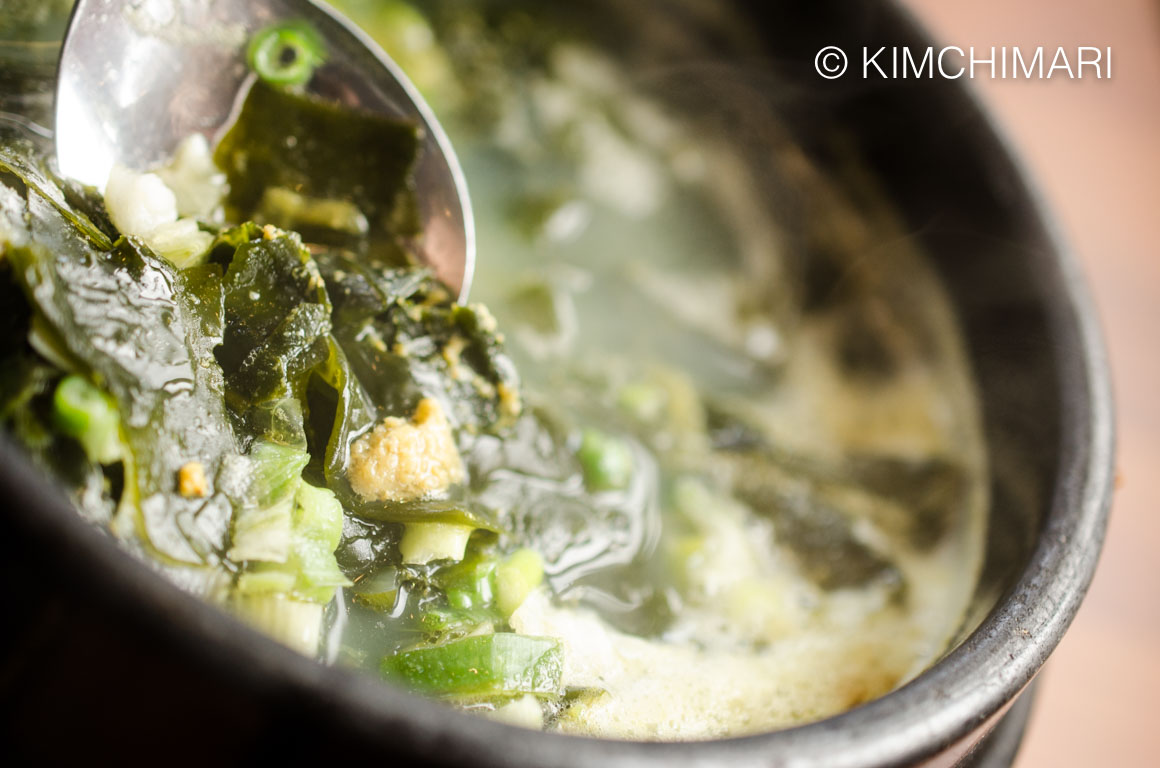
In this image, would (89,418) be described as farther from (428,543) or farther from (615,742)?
(615,742)

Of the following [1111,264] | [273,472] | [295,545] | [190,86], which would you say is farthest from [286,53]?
[1111,264]

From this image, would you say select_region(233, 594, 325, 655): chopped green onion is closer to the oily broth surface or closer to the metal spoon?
the oily broth surface

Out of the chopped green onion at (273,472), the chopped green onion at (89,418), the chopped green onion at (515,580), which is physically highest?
the chopped green onion at (89,418)

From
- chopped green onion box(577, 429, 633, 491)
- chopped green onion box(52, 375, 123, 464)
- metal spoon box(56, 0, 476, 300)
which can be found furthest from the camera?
chopped green onion box(577, 429, 633, 491)

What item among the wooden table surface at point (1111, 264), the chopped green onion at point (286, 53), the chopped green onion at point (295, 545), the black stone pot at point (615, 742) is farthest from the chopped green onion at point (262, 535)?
the wooden table surface at point (1111, 264)

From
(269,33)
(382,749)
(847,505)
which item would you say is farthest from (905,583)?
(269,33)

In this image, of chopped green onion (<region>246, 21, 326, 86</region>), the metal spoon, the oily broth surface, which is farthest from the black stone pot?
chopped green onion (<region>246, 21, 326, 86</region>)

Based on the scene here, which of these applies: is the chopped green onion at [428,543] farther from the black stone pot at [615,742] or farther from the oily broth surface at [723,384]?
the black stone pot at [615,742]
